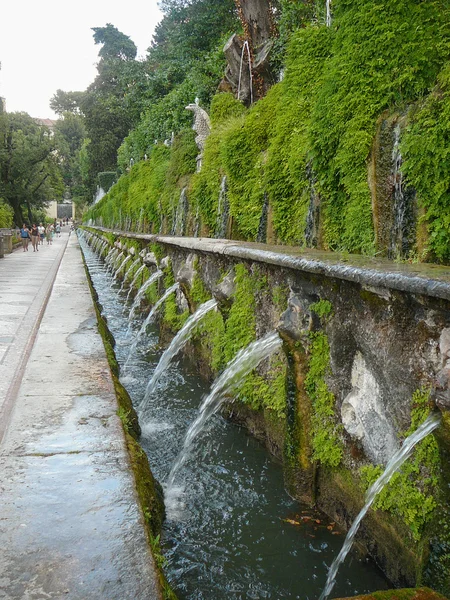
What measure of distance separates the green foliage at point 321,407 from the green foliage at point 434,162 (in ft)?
3.01

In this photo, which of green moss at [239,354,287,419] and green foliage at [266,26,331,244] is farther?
green foliage at [266,26,331,244]

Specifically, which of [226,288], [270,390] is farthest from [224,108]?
[270,390]

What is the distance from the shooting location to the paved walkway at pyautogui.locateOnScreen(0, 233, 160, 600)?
189 cm

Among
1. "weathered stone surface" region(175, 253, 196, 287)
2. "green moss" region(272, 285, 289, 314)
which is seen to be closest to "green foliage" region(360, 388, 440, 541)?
"green moss" region(272, 285, 289, 314)

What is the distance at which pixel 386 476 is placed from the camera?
8.71 ft

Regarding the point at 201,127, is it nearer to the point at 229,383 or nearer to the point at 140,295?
the point at 140,295

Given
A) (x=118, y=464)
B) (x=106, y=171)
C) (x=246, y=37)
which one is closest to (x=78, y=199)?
(x=106, y=171)

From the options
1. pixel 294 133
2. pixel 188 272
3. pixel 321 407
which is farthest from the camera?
pixel 188 272

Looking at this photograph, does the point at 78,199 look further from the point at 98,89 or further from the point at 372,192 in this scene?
the point at 372,192

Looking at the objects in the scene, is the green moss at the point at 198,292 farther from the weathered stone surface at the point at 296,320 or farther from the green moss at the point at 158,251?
the weathered stone surface at the point at 296,320

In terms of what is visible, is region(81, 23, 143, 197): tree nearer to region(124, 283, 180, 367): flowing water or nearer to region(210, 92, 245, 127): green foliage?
region(210, 92, 245, 127): green foliage

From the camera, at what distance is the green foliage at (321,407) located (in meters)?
3.36

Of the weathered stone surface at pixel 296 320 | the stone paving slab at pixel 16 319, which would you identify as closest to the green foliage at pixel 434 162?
the weathered stone surface at pixel 296 320

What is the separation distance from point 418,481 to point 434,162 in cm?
188
